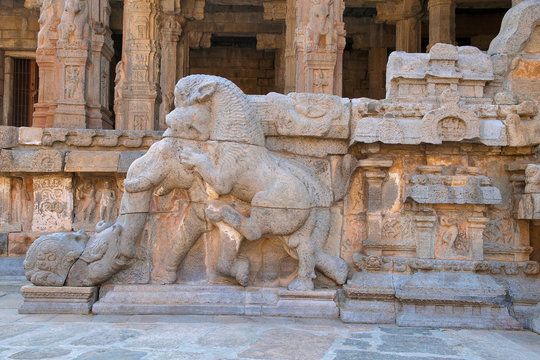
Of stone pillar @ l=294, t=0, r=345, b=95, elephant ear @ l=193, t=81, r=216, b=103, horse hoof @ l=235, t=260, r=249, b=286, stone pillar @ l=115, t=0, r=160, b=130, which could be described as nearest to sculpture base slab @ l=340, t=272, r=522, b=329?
horse hoof @ l=235, t=260, r=249, b=286

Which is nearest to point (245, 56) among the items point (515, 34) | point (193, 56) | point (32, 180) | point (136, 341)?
point (193, 56)

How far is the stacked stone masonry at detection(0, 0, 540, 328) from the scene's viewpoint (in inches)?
152

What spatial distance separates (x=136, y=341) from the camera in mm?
3217

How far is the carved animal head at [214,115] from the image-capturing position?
3.89 m

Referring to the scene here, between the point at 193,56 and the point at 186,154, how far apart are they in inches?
619

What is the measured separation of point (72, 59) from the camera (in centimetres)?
947

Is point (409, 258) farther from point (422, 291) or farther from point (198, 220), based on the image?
point (198, 220)

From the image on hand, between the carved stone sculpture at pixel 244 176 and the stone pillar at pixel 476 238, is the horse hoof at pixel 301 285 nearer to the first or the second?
the carved stone sculpture at pixel 244 176

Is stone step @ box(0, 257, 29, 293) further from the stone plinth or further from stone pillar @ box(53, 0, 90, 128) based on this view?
the stone plinth

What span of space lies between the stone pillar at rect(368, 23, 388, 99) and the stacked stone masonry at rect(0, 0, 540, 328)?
36.7 feet

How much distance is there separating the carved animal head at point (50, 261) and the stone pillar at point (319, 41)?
22.0 ft

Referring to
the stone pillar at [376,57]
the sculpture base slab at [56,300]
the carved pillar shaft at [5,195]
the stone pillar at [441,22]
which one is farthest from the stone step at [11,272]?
the stone pillar at [376,57]

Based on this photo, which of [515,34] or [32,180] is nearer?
[515,34]

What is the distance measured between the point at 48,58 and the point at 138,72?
1739 millimetres
